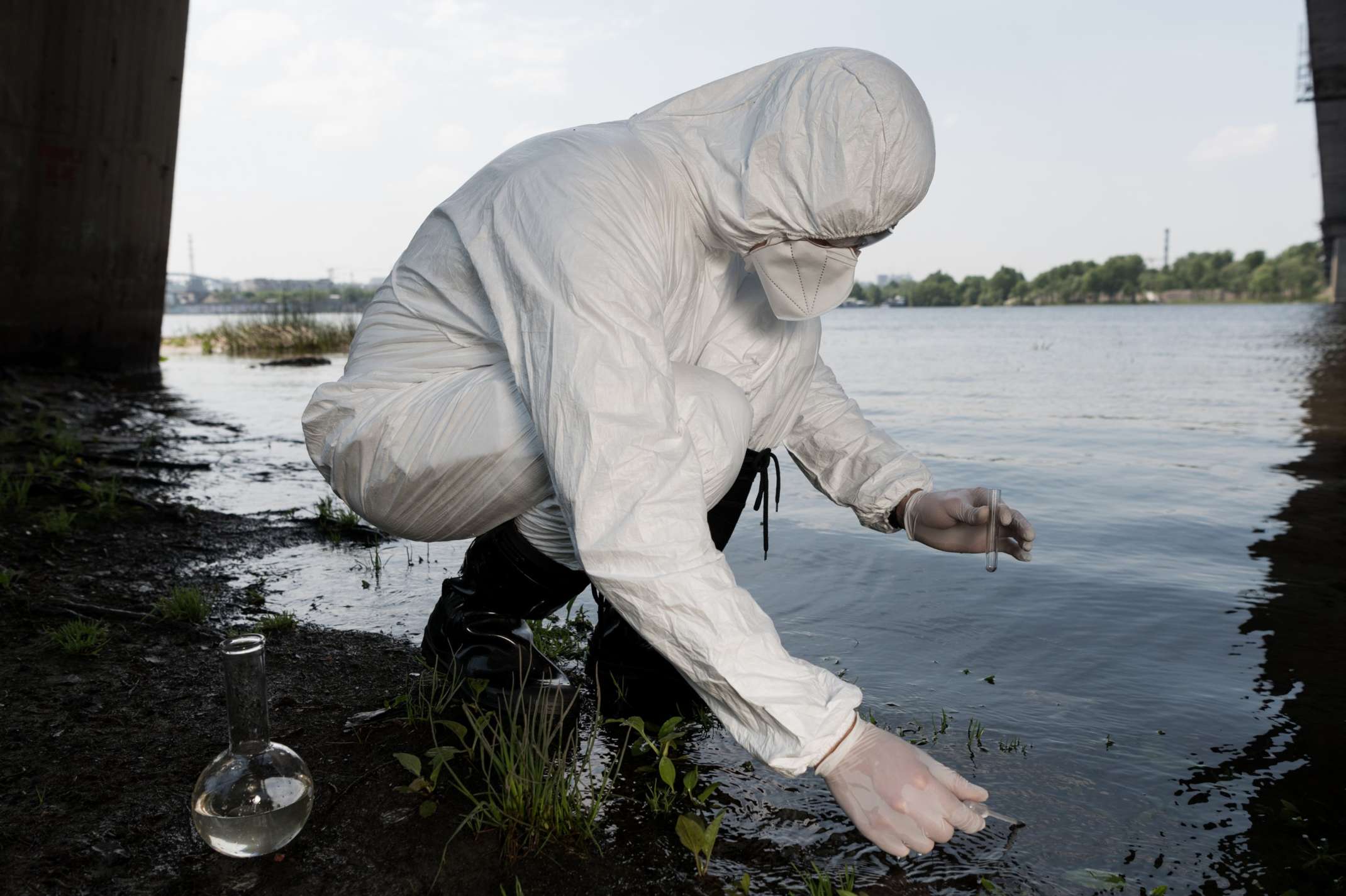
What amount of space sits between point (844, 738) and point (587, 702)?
43.4 inches

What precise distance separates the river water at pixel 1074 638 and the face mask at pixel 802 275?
3.38ft

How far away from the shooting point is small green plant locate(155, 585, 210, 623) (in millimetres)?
2881

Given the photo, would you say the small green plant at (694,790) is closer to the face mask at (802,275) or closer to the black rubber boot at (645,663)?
the black rubber boot at (645,663)

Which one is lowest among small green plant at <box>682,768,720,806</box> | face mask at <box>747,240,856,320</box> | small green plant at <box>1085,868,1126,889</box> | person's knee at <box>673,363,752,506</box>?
small green plant at <box>1085,868,1126,889</box>

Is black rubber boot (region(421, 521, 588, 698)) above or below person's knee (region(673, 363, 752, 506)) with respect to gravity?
below

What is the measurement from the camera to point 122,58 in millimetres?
9398

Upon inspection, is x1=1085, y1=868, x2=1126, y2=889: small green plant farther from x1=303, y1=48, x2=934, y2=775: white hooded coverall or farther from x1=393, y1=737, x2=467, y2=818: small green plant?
x1=393, y1=737, x2=467, y2=818: small green plant

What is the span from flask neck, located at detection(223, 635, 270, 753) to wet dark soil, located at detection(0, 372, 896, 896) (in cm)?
23

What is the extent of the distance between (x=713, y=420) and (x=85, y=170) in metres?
9.51

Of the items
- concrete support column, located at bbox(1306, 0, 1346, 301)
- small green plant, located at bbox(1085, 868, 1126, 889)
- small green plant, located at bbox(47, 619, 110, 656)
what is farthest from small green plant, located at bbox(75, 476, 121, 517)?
concrete support column, located at bbox(1306, 0, 1346, 301)

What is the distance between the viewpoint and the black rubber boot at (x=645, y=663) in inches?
96.0

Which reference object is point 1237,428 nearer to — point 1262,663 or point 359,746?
point 1262,663

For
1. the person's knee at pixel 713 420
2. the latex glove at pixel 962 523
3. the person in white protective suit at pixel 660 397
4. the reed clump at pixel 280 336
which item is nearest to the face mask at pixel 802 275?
the person in white protective suit at pixel 660 397

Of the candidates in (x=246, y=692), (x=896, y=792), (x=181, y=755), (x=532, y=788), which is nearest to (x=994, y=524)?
(x=896, y=792)
